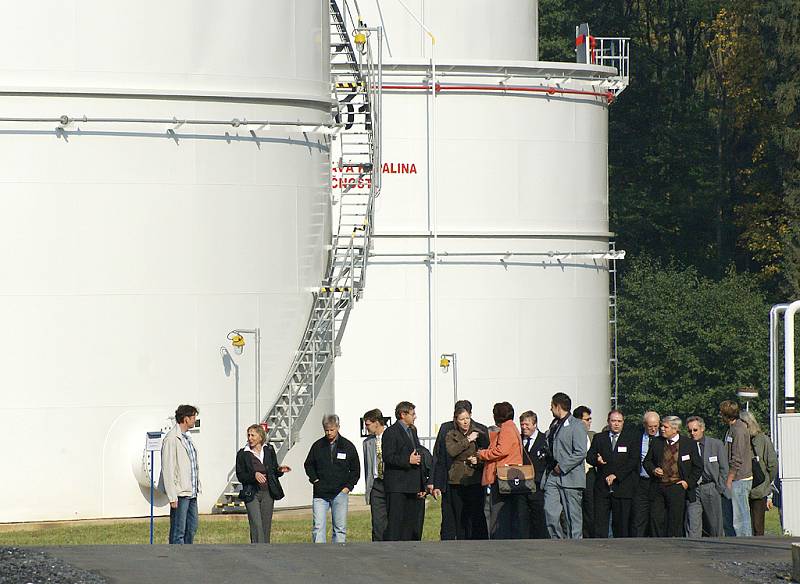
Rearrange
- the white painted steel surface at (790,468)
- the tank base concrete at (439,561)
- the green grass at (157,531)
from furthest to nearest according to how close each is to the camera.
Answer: the green grass at (157,531)
the white painted steel surface at (790,468)
the tank base concrete at (439,561)

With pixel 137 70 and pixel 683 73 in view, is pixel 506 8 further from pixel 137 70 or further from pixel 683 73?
pixel 683 73

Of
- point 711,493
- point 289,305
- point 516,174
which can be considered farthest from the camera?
point 516,174

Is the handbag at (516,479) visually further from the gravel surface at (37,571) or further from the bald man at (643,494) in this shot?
the gravel surface at (37,571)

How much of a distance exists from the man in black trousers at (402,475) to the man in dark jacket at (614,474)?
180cm

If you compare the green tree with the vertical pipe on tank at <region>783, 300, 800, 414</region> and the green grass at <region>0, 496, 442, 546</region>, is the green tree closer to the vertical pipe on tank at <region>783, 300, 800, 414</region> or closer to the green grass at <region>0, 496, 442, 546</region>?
the green grass at <region>0, 496, 442, 546</region>

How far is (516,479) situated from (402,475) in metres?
1.15

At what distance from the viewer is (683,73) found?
181ft

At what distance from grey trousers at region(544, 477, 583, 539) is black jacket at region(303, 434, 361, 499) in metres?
1.97

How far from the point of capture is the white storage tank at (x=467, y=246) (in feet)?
94.1

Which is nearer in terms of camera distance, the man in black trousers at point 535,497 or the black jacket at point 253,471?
the black jacket at point 253,471

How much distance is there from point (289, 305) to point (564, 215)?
27.9 ft

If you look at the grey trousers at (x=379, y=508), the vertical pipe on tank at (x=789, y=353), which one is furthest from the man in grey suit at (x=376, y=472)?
the vertical pipe on tank at (x=789, y=353)

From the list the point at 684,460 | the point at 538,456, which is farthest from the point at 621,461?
the point at 538,456

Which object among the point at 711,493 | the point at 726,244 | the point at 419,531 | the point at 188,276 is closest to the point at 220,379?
Result: the point at 188,276
